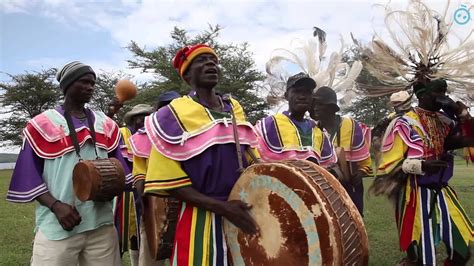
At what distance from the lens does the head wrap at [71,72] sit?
3512 mm

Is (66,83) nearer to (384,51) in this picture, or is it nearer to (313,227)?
(313,227)

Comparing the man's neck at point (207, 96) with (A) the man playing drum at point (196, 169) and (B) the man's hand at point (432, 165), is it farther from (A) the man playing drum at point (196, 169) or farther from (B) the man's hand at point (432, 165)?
(B) the man's hand at point (432, 165)

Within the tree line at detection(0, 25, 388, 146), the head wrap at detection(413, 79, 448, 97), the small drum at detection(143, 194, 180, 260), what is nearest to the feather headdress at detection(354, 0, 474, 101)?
the head wrap at detection(413, 79, 448, 97)

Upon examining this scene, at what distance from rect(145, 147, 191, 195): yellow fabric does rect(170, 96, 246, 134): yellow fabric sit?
20 centimetres

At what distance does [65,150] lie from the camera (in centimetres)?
339

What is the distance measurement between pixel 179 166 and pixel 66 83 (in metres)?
1.25

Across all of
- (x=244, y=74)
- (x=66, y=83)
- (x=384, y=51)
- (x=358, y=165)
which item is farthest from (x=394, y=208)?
(x=244, y=74)

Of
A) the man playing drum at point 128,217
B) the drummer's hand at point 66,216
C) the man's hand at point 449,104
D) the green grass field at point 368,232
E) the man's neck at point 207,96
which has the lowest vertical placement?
the green grass field at point 368,232

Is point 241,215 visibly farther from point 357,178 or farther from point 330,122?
point 330,122

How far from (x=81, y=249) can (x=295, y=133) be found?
2.08 m

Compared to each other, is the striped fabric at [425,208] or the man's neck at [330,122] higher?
the man's neck at [330,122]

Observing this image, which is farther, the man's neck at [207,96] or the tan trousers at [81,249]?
the tan trousers at [81,249]

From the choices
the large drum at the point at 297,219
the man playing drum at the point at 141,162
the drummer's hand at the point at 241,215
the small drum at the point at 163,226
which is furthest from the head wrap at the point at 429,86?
the drummer's hand at the point at 241,215

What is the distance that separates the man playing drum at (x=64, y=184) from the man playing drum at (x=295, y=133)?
61.5 inches
